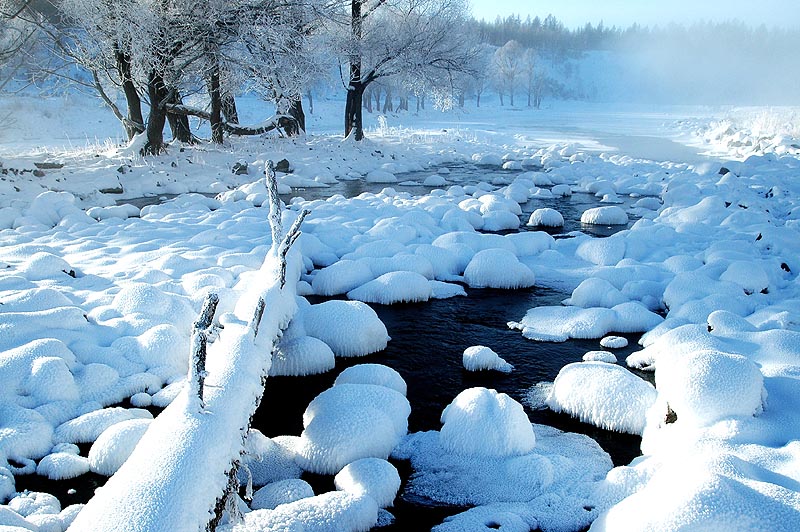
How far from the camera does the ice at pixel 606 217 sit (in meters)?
11.3

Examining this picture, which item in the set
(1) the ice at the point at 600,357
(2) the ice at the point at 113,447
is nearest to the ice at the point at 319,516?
(2) the ice at the point at 113,447

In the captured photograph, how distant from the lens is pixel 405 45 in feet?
65.7

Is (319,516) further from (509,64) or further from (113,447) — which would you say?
→ (509,64)

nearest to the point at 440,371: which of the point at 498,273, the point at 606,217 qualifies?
the point at 498,273

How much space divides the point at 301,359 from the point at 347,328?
63 cm

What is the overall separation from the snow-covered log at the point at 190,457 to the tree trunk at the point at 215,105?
1452 cm

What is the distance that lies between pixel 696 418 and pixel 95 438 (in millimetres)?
4235

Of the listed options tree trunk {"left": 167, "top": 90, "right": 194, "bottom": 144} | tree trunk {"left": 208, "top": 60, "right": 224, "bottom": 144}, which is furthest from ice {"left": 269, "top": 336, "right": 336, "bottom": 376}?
tree trunk {"left": 167, "top": 90, "right": 194, "bottom": 144}

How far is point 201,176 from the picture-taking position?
1467cm

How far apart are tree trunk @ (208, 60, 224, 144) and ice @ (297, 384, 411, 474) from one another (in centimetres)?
1428

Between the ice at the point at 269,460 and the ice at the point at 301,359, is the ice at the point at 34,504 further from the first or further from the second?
the ice at the point at 301,359

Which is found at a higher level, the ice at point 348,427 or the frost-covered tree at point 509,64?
the frost-covered tree at point 509,64

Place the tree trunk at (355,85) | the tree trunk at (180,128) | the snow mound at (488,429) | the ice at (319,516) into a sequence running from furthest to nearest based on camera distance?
the tree trunk at (355,85) → the tree trunk at (180,128) → the snow mound at (488,429) → the ice at (319,516)

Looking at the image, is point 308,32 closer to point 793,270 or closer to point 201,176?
point 201,176
